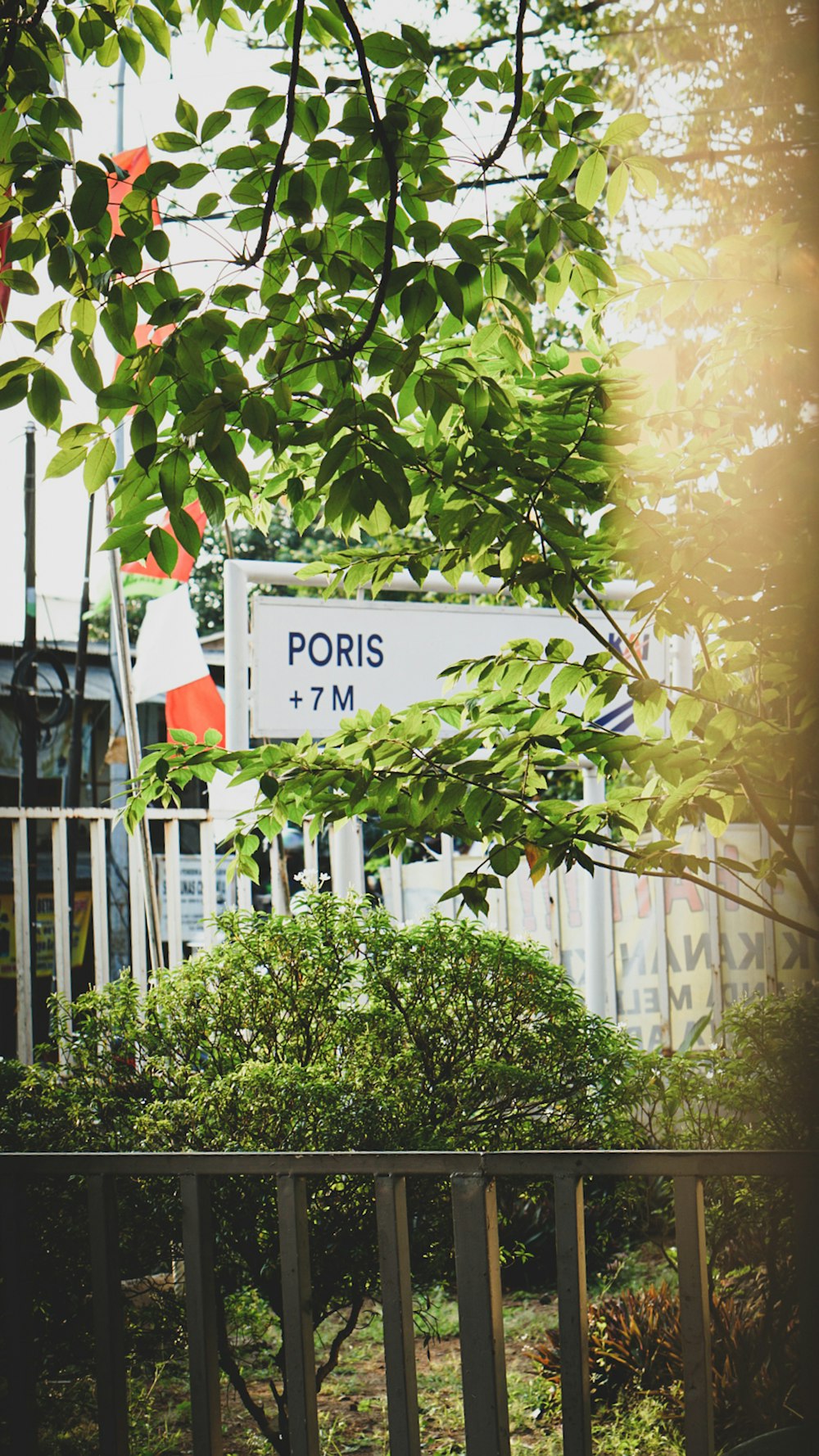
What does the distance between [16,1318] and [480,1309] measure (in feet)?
2.67

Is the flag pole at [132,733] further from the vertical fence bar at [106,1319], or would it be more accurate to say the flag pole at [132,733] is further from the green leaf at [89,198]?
the green leaf at [89,198]

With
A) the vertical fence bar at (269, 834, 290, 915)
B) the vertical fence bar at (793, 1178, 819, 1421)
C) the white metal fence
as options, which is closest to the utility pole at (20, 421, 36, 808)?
the white metal fence

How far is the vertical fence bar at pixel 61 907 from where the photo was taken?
3898 millimetres

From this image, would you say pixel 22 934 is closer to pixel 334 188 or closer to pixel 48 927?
pixel 334 188

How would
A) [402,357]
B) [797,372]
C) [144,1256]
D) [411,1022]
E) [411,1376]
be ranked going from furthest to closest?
[411,1022] < [144,1256] < [411,1376] < [402,357] < [797,372]

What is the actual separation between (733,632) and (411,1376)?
4.00 feet

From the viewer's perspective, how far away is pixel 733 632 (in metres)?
1.71

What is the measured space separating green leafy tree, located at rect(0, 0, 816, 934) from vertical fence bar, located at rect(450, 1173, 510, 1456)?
55 centimetres

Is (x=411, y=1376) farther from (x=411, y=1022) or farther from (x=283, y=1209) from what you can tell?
(x=411, y=1022)

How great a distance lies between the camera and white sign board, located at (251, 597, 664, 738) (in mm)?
3404

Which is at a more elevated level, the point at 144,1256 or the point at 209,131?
the point at 209,131

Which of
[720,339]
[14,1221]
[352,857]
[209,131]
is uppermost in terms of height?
[209,131]

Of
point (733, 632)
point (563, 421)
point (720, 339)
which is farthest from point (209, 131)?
point (733, 632)

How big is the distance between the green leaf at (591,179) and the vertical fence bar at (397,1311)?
4.96ft
